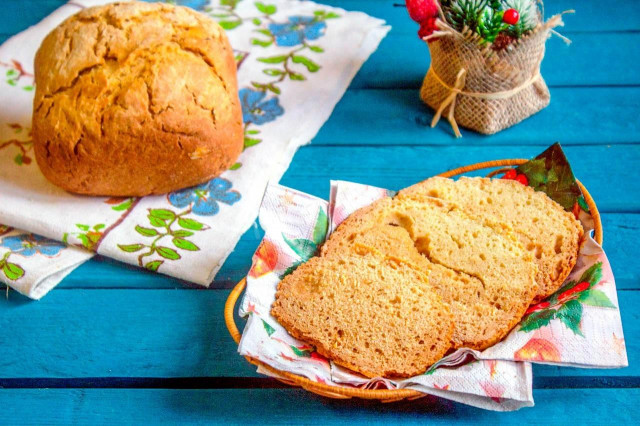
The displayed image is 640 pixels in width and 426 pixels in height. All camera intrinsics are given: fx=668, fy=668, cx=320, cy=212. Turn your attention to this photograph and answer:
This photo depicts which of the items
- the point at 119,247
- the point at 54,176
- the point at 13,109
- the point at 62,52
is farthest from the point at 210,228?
the point at 13,109

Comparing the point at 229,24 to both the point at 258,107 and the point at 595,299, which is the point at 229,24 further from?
the point at 595,299

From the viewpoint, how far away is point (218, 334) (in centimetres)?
130

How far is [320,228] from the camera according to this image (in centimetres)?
133

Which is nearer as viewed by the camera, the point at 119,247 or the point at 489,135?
the point at 119,247

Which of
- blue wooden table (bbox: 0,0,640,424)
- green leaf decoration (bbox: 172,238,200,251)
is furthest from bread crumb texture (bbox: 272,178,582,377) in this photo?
green leaf decoration (bbox: 172,238,200,251)

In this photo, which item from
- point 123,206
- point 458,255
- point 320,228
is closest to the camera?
point 458,255

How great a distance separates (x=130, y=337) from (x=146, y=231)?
27 centimetres

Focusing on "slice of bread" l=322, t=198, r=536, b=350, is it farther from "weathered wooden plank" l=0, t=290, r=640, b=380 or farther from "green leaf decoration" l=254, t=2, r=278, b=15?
"green leaf decoration" l=254, t=2, r=278, b=15

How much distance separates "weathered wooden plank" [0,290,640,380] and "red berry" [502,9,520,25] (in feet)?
2.09

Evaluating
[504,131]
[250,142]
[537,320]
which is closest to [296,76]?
[250,142]

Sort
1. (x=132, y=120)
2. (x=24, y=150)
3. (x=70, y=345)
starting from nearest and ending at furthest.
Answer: (x=70, y=345)
(x=132, y=120)
(x=24, y=150)

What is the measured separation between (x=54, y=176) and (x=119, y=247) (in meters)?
0.24

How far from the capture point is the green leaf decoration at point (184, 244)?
1444 mm

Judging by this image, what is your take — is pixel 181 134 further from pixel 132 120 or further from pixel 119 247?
pixel 119 247
